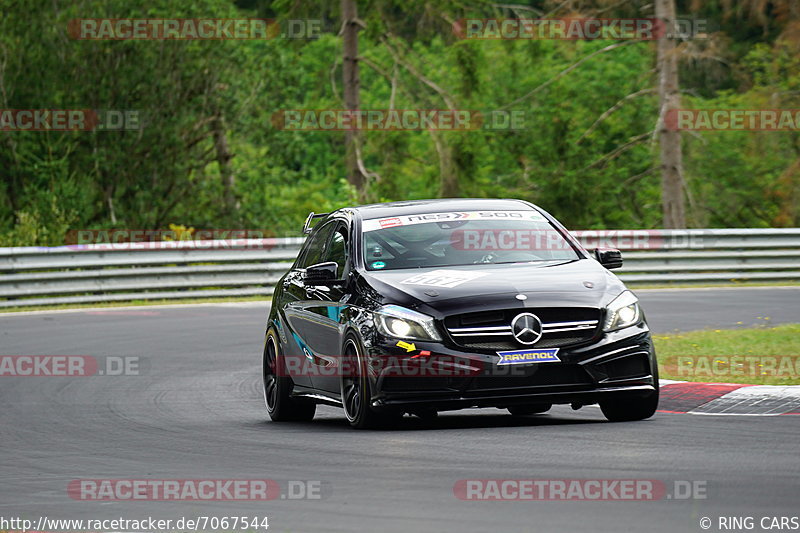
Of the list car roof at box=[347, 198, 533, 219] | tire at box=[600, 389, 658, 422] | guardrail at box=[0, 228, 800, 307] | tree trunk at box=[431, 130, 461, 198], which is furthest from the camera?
tree trunk at box=[431, 130, 461, 198]

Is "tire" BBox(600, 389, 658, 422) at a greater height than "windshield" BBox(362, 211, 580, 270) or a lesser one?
lesser

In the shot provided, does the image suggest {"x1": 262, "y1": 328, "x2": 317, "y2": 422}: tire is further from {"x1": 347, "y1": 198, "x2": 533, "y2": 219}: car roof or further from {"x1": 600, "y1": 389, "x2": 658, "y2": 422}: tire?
{"x1": 600, "y1": 389, "x2": 658, "y2": 422}: tire

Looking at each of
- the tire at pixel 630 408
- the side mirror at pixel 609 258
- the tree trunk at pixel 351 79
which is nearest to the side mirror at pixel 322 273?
the side mirror at pixel 609 258

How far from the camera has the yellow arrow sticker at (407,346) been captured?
10.4m

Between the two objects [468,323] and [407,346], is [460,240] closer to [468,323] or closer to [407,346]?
[468,323]

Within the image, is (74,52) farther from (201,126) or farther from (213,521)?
(213,521)

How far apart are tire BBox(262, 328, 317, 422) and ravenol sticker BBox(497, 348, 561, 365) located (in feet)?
8.32

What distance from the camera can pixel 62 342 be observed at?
19.5 metres

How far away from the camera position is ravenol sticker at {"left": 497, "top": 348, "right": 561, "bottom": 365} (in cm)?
1034

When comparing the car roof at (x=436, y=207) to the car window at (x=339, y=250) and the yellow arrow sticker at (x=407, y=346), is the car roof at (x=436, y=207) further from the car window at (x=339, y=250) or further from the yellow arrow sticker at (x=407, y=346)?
the yellow arrow sticker at (x=407, y=346)

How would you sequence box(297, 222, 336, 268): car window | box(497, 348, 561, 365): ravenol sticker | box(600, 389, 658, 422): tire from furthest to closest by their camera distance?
1. box(297, 222, 336, 268): car window
2. box(600, 389, 658, 422): tire
3. box(497, 348, 561, 365): ravenol sticker

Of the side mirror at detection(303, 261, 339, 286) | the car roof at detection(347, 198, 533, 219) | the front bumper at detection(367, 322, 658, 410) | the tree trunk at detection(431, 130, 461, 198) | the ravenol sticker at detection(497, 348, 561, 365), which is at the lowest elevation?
the tree trunk at detection(431, 130, 461, 198)

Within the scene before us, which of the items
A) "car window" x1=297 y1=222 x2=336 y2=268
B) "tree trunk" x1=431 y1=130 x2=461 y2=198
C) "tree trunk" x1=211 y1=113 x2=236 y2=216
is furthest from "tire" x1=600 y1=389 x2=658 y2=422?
"tree trunk" x1=431 y1=130 x2=461 y2=198

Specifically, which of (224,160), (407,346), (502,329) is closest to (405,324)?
(407,346)
